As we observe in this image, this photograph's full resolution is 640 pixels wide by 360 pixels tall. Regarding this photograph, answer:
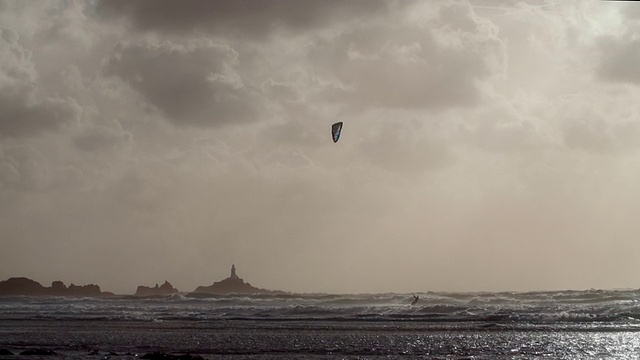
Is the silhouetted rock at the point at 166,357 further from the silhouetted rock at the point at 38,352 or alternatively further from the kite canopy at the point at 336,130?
the kite canopy at the point at 336,130

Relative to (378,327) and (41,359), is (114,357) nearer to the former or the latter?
(41,359)

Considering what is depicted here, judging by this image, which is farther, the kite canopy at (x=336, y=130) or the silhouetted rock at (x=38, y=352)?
the kite canopy at (x=336, y=130)

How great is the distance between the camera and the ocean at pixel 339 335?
20.2 meters

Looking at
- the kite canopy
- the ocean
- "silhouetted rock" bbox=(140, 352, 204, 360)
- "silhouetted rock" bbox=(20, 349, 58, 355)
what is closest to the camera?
"silhouetted rock" bbox=(140, 352, 204, 360)

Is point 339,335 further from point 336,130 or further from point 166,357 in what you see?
point 166,357

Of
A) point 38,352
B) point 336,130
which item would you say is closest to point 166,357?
point 38,352

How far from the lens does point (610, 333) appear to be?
1077 inches

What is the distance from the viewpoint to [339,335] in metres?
26.9

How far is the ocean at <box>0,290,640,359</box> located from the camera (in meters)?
20.2

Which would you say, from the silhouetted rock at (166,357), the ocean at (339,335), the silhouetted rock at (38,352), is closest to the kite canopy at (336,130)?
the ocean at (339,335)

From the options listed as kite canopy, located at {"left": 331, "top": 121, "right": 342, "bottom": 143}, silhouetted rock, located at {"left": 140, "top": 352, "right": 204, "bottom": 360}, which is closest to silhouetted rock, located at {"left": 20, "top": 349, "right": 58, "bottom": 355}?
silhouetted rock, located at {"left": 140, "top": 352, "right": 204, "bottom": 360}

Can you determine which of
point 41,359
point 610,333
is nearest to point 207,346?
point 41,359

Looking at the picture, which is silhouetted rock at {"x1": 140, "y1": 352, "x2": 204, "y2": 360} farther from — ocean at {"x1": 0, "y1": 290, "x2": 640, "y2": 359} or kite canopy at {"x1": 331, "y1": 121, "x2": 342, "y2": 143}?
kite canopy at {"x1": 331, "y1": 121, "x2": 342, "y2": 143}

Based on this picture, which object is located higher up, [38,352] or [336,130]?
[336,130]
